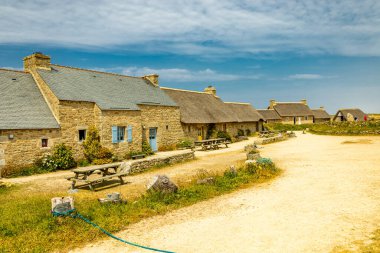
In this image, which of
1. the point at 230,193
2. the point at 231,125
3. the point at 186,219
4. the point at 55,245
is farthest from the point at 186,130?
the point at 55,245

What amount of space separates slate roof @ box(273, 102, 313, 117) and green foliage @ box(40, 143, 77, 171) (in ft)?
166

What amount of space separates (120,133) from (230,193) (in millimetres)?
11499

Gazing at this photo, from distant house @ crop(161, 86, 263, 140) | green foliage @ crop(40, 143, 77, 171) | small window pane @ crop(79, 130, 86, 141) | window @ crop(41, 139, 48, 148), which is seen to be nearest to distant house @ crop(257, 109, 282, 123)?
distant house @ crop(161, 86, 263, 140)

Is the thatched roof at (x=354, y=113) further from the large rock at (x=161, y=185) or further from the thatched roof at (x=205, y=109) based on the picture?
the large rock at (x=161, y=185)

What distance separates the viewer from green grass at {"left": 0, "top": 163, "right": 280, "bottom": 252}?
7.15 meters

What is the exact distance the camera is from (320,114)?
6888 cm

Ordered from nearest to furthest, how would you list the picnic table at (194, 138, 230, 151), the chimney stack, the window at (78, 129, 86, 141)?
the window at (78, 129, 86, 141) → the picnic table at (194, 138, 230, 151) → the chimney stack

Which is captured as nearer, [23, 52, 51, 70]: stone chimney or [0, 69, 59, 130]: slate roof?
[0, 69, 59, 130]: slate roof

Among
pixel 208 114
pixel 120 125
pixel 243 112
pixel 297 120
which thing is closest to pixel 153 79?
pixel 208 114

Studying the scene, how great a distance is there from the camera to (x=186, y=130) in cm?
Answer: 2770

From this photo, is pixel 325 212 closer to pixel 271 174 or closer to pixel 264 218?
pixel 264 218

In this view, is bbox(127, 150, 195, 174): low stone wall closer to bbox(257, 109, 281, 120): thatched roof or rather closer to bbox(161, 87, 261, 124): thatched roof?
bbox(161, 87, 261, 124): thatched roof

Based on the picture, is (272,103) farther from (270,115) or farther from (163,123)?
(163,123)

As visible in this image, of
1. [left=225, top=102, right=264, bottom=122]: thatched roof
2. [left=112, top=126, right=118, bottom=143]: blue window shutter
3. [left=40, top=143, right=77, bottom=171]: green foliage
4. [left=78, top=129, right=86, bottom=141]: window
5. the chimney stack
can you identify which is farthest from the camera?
[left=225, top=102, right=264, bottom=122]: thatched roof
